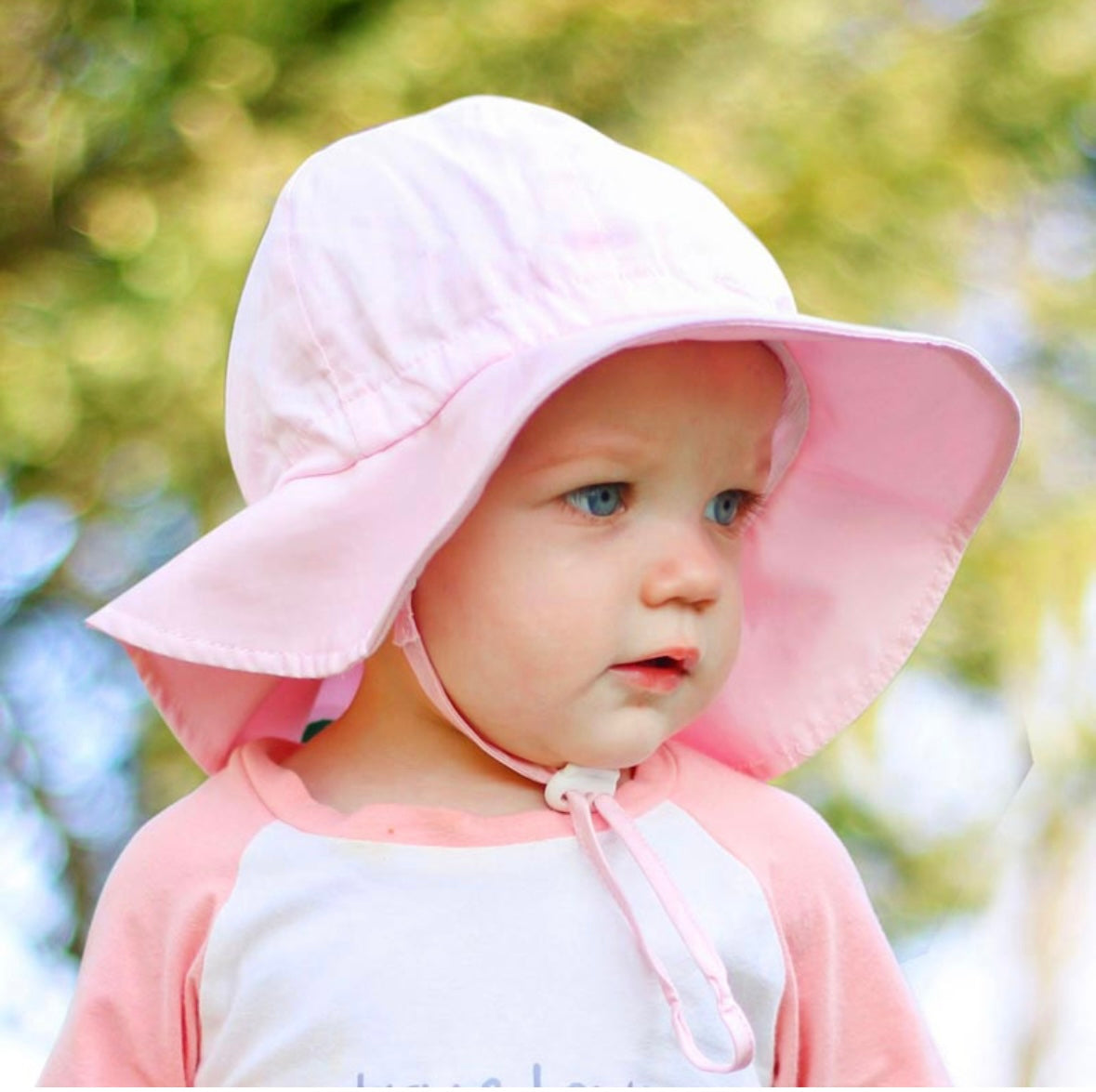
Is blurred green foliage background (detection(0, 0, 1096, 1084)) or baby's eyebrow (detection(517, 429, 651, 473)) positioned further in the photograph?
blurred green foliage background (detection(0, 0, 1096, 1084))

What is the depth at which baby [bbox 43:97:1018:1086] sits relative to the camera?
43.4 inches

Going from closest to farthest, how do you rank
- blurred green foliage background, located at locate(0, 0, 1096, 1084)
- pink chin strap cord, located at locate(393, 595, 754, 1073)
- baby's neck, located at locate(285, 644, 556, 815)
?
pink chin strap cord, located at locate(393, 595, 754, 1073) → baby's neck, located at locate(285, 644, 556, 815) → blurred green foliage background, located at locate(0, 0, 1096, 1084)

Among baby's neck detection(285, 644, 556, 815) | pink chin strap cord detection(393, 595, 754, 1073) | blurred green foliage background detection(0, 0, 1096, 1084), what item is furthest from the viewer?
blurred green foliage background detection(0, 0, 1096, 1084)

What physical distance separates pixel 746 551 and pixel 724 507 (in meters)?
0.19

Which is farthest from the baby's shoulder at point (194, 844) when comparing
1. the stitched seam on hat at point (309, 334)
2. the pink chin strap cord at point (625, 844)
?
the stitched seam on hat at point (309, 334)

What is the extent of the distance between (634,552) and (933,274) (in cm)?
190

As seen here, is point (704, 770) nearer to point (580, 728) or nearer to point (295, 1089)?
point (580, 728)

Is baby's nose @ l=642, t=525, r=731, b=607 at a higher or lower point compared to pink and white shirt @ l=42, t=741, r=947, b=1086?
higher

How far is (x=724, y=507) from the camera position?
1.22m

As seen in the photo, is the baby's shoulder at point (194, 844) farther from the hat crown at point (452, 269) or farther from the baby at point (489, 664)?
the hat crown at point (452, 269)

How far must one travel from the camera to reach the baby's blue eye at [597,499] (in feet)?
3.75

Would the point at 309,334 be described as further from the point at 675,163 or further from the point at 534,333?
the point at 675,163

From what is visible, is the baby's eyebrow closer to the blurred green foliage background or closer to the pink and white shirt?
the pink and white shirt

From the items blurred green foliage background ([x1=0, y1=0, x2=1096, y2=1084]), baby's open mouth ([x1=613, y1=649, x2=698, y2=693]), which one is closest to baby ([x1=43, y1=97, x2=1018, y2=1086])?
baby's open mouth ([x1=613, y1=649, x2=698, y2=693])
